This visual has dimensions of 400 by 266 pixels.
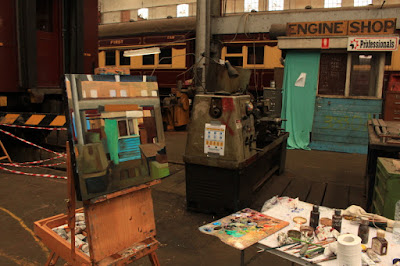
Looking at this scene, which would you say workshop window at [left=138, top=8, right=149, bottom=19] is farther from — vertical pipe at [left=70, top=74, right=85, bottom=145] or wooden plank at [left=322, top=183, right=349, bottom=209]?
vertical pipe at [left=70, top=74, right=85, bottom=145]

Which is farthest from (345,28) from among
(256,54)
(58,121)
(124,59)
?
(124,59)

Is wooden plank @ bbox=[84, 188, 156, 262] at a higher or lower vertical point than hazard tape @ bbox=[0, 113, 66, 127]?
lower

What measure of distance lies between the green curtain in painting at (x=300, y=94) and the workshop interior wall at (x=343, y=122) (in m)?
0.19

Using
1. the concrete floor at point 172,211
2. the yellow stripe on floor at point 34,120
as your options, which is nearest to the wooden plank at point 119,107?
the concrete floor at point 172,211

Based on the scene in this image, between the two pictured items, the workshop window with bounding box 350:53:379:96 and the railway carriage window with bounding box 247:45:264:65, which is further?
the railway carriage window with bounding box 247:45:264:65

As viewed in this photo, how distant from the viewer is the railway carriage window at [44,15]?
666 cm

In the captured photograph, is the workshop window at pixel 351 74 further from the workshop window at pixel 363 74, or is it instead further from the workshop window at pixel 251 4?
the workshop window at pixel 251 4

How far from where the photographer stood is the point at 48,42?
21.8 feet

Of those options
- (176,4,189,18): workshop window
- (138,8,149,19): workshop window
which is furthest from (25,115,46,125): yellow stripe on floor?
(138,8,149,19): workshop window

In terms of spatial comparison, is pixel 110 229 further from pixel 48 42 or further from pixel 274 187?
pixel 48 42

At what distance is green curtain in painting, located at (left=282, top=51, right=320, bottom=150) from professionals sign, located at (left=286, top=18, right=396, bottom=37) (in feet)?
1.49

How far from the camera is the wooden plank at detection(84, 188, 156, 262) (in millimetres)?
2047

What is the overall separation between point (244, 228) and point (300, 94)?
592 cm

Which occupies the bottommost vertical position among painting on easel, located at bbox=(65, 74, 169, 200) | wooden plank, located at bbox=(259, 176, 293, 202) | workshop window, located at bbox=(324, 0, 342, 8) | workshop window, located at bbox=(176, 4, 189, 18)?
wooden plank, located at bbox=(259, 176, 293, 202)
